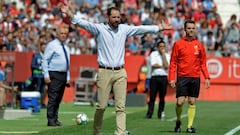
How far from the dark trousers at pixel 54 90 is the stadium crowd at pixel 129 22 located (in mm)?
12156

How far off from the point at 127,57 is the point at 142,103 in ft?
15.0

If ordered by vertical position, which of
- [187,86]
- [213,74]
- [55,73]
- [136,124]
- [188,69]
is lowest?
[136,124]

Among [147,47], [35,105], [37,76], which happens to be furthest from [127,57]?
[35,105]

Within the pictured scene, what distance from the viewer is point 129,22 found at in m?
36.7

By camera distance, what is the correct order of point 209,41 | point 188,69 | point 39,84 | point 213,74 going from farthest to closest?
1. point 209,41
2. point 213,74
3. point 39,84
4. point 188,69

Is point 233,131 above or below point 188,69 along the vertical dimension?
below

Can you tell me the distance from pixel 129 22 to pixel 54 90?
703 inches

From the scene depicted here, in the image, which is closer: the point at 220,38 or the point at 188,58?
the point at 188,58

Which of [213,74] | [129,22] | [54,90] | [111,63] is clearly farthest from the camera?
[129,22]

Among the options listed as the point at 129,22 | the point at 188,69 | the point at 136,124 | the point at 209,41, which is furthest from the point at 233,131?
the point at 129,22

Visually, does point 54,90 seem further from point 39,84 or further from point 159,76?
point 39,84

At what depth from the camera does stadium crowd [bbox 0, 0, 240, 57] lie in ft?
112

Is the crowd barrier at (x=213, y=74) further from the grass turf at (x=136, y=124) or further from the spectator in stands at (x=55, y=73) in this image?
the spectator in stands at (x=55, y=73)

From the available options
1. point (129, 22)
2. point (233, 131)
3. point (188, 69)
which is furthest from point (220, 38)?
point (188, 69)
